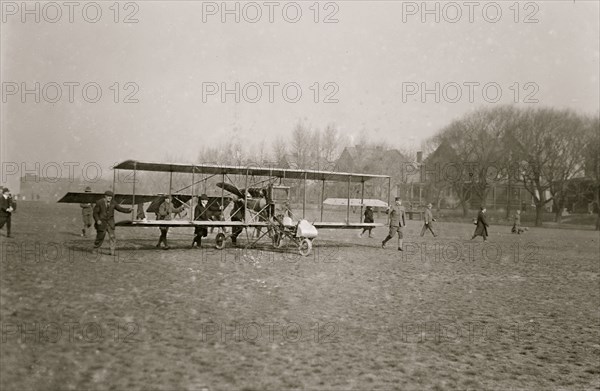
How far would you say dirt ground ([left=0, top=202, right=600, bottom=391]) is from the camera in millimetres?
5102

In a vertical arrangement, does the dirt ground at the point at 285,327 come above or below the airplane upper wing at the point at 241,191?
below

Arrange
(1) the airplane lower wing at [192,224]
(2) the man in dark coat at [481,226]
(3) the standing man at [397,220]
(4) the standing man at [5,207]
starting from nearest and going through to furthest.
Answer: (1) the airplane lower wing at [192,224] < (4) the standing man at [5,207] < (3) the standing man at [397,220] < (2) the man in dark coat at [481,226]

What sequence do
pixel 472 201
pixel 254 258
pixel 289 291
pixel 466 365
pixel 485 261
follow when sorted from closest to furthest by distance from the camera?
pixel 466 365 < pixel 289 291 < pixel 254 258 < pixel 485 261 < pixel 472 201

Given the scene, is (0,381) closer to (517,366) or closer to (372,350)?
(372,350)

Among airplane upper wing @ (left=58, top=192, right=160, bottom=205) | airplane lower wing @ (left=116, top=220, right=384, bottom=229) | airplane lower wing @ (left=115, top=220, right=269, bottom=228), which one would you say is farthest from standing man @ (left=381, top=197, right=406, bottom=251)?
airplane upper wing @ (left=58, top=192, right=160, bottom=205)

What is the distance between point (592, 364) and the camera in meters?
6.27

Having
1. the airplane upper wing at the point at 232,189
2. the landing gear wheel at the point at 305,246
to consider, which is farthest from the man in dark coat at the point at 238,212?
the landing gear wheel at the point at 305,246

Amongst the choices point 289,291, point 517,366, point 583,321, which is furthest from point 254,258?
point 517,366

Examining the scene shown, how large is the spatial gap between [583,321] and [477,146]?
174ft

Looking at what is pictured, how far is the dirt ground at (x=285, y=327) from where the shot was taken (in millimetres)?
5102

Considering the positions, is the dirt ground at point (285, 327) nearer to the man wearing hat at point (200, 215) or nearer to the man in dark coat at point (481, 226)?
the man wearing hat at point (200, 215)

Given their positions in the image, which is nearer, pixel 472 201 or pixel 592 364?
pixel 592 364

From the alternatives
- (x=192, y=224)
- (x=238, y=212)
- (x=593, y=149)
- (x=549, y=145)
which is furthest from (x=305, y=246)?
(x=593, y=149)

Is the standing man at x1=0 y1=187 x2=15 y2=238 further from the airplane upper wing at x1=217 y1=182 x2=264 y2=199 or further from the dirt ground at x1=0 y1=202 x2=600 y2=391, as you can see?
the airplane upper wing at x1=217 y1=182 x2=264 y2=199
